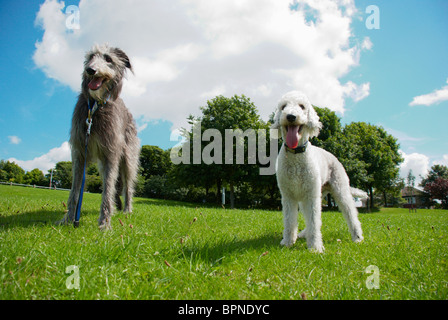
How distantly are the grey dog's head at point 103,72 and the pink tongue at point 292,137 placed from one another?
130 inches

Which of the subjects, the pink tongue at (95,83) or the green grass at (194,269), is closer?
the green grass at (194,269)

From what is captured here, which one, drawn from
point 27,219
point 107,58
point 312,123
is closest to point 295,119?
point 312,123

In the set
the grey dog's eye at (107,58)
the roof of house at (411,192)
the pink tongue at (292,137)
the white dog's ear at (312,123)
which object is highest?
the grey dog's eye at (107,58)

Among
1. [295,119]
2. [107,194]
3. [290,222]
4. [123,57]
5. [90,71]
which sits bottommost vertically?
[290,222]

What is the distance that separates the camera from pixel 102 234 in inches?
150

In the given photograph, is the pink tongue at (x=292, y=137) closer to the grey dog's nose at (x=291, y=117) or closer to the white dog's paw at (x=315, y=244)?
the grey dog's nose at (x=291, y=117)

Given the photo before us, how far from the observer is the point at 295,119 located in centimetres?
382

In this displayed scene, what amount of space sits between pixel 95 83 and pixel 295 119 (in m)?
3.49

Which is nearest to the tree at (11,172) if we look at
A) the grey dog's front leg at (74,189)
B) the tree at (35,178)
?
the tree at (35,178)

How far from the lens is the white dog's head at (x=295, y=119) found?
387cm

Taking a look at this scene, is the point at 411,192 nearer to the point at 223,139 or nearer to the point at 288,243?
the point at 223,139

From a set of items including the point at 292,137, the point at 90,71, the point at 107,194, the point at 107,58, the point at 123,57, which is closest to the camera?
the point at 292,137

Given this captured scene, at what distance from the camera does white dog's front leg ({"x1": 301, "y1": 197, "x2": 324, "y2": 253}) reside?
4074 mm
